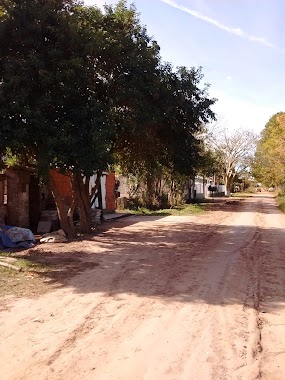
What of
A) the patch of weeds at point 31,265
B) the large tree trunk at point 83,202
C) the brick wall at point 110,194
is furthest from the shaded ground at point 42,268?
the brick wall at point 110,194

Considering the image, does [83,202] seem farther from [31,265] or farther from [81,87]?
[31,265]

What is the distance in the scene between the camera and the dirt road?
413 centimetres

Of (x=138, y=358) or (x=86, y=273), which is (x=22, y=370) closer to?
(x=138, y=358)

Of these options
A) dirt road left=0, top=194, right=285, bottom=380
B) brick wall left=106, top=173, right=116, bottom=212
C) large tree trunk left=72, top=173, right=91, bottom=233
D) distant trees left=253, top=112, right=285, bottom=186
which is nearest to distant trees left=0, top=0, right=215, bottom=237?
large tree trunk left=72, top=173, right=91, bottom=233

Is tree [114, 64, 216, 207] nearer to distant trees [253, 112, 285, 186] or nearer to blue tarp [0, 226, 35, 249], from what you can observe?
blue tarp [0, 226, 35, 249]

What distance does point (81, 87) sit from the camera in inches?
445

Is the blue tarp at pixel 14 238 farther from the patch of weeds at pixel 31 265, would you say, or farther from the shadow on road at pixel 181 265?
the patch of weeds at pixel 31 265

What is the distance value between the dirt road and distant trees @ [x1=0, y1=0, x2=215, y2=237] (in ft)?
10.4

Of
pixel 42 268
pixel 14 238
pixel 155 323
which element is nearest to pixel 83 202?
pixel 14 238

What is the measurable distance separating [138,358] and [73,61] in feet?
26.2

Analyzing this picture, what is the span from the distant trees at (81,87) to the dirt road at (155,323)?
316 cm

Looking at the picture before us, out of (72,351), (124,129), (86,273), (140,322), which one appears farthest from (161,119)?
(72,351)

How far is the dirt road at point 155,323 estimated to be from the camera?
13.6 ft

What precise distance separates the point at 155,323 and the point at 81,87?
7656 millimetres
